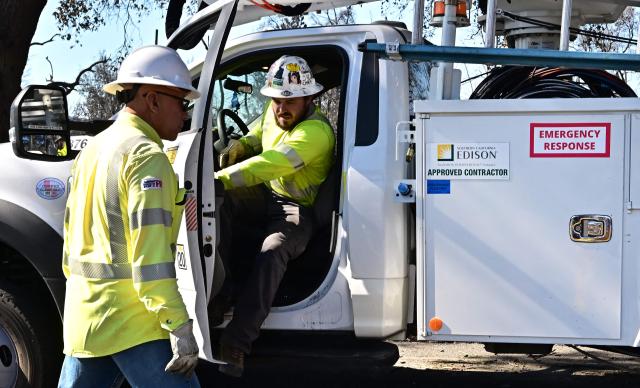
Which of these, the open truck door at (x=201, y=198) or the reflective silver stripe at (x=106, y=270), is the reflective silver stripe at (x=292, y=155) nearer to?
the open truck door at (x=201, y=198)

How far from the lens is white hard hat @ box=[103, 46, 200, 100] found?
3.16 metres

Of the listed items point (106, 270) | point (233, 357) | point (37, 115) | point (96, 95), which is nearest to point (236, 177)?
point (233, 357)

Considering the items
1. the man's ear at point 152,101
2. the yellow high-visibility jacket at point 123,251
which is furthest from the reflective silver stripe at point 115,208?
the man's ear at point 152,101

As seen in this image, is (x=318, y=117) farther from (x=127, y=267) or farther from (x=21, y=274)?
(x=127, y=267)

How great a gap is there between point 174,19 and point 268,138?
890 millimetres

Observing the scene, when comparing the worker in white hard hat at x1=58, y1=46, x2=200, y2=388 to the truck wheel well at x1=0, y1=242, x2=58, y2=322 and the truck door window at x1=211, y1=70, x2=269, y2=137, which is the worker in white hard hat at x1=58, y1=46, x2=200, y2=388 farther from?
the truck door window at x1=211, y1=70, x2=269, y2=137

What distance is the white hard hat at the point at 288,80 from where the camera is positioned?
4.66 m

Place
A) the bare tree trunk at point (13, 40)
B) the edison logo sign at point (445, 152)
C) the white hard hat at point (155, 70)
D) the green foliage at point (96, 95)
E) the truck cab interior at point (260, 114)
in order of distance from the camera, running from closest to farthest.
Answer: the white hard hat at point (155, 70) < the edison logo sign at point (445, 152) < the truck cab interior at point (260, 114) < the bare tree trunk at point (13, 40) < the green foliage at point (96, 95)

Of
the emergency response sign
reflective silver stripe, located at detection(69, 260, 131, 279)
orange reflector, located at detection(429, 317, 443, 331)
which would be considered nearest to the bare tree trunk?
orange reflector, located at detection(429, 317, 443, 331)

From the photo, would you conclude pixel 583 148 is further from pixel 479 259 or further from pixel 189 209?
pixel 189 209

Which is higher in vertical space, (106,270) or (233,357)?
(106,270)

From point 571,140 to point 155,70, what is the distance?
1890mm

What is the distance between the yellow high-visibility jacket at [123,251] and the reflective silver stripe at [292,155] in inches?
58.2

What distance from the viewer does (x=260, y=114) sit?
5.37 m
